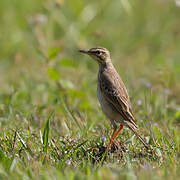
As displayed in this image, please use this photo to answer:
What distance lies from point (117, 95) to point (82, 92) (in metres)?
1.60

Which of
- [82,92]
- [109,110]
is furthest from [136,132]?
[82,92]

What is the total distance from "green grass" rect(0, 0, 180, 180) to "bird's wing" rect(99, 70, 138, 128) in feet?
0.98

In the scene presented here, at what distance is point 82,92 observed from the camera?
7277 mm

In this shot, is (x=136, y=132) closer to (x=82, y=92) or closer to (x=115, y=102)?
(x=115, y=102)

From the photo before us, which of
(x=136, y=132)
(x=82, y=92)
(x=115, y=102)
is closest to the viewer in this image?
(x=136, y=132)

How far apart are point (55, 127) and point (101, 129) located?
691 mm

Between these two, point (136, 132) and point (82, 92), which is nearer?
point (136, 132)

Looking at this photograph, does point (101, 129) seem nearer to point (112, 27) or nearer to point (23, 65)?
point (23, 65)

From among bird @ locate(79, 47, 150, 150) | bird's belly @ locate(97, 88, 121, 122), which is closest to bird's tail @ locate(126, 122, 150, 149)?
bird @ locate(79, 47, 150, 150)

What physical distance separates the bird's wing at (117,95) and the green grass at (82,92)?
0.98 feet

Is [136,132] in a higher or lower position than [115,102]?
lower

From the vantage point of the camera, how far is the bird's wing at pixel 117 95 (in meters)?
5.62

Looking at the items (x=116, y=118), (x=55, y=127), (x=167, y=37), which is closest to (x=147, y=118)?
(x=116, y=118)

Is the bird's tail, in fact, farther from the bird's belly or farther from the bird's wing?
the bird's belly
